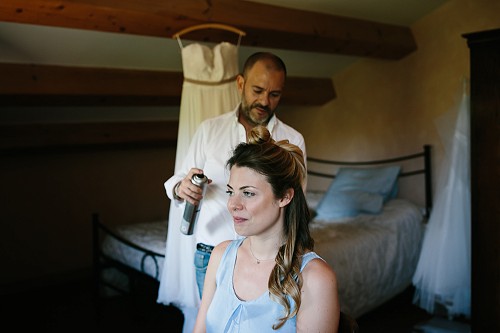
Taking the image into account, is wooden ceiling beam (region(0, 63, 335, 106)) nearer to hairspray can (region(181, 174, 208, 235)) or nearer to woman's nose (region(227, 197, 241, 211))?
hairspray can (region(181, 174, 208, 235))

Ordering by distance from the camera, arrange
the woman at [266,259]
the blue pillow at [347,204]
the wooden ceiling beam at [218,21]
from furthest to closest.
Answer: the blue pillow at [347,204]
the wooden ceiling beam at [218,21]
the woman at [266,259]

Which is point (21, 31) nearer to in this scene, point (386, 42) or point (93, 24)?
point (93, 24)

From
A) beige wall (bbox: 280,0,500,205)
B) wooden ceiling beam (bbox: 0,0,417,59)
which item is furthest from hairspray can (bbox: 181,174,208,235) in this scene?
beige wall (bbox: 280,0,500,205)

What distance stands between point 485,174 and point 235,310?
5.62ft

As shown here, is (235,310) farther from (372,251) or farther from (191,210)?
(372,251)

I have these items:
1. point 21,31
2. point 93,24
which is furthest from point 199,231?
point 21,31

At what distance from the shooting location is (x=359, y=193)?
437 cm

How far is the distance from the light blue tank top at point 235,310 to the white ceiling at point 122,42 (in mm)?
1918

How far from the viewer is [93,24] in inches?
104

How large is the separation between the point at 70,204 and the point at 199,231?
3014 millimetres

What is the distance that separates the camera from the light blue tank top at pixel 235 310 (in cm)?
152

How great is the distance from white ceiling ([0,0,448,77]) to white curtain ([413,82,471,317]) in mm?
959

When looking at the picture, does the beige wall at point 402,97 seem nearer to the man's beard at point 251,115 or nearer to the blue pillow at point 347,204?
the blue pillow at point 347,204

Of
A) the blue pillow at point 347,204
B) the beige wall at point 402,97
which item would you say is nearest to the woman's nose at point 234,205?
the beige wall at point 402,97
